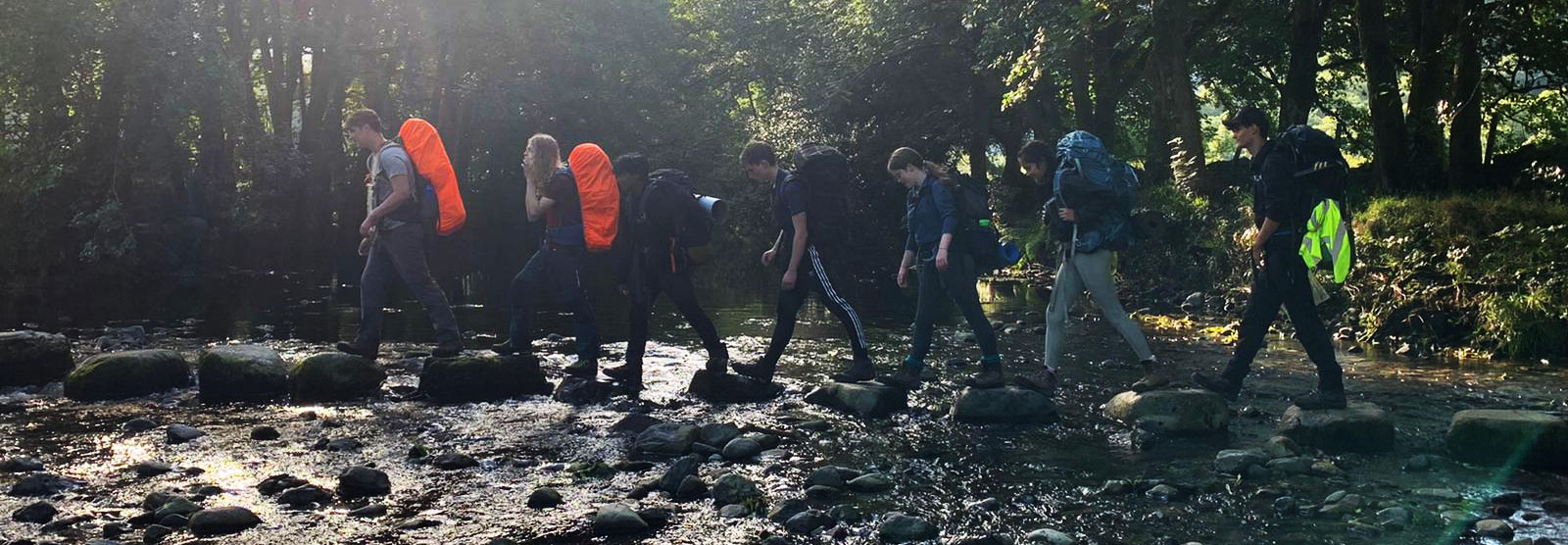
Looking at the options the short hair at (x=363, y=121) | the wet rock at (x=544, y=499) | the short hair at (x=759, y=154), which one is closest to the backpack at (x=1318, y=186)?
the short hair at (x=759, y=154)

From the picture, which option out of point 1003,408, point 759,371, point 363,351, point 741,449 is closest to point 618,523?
point 741,449

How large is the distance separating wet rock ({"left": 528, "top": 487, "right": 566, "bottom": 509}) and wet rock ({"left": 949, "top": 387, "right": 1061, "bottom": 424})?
3586 mm

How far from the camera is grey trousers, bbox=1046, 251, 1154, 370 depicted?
10383 millimetres

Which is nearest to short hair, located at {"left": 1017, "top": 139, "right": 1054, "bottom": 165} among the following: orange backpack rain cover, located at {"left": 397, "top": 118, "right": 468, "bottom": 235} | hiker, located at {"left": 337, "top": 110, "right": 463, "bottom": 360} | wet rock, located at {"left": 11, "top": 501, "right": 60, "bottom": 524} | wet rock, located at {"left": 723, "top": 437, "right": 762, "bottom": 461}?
wet rock, located at {"left": 723, "top": 437, "right": 762, "bottom": 461}

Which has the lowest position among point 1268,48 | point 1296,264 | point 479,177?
point 1296,264

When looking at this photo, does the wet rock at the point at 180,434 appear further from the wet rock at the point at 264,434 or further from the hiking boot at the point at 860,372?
the hiking boot at the point at 860,372

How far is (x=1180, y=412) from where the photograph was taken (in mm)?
9125

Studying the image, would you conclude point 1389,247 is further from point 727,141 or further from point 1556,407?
point 727,141

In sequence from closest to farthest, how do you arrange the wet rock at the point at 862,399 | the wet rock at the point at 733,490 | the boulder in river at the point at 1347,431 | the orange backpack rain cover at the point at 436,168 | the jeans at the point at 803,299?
1. the wet rock at the point at 733,490
2. the boulder in river at the point at 1347,431
3. the wet rock at the point at 862,399
4. the jeans at the point at 803,299
5. the orange backpack rain cover at the point at 436,168

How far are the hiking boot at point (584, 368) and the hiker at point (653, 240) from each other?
1.98 feet

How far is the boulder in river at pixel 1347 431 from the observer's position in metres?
8.48

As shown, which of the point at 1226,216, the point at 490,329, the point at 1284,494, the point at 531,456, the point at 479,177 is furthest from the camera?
the point at 479,177

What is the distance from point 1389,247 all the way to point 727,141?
28.7 meters

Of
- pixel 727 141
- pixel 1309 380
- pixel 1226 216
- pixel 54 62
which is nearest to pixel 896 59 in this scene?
pixel 727 141
